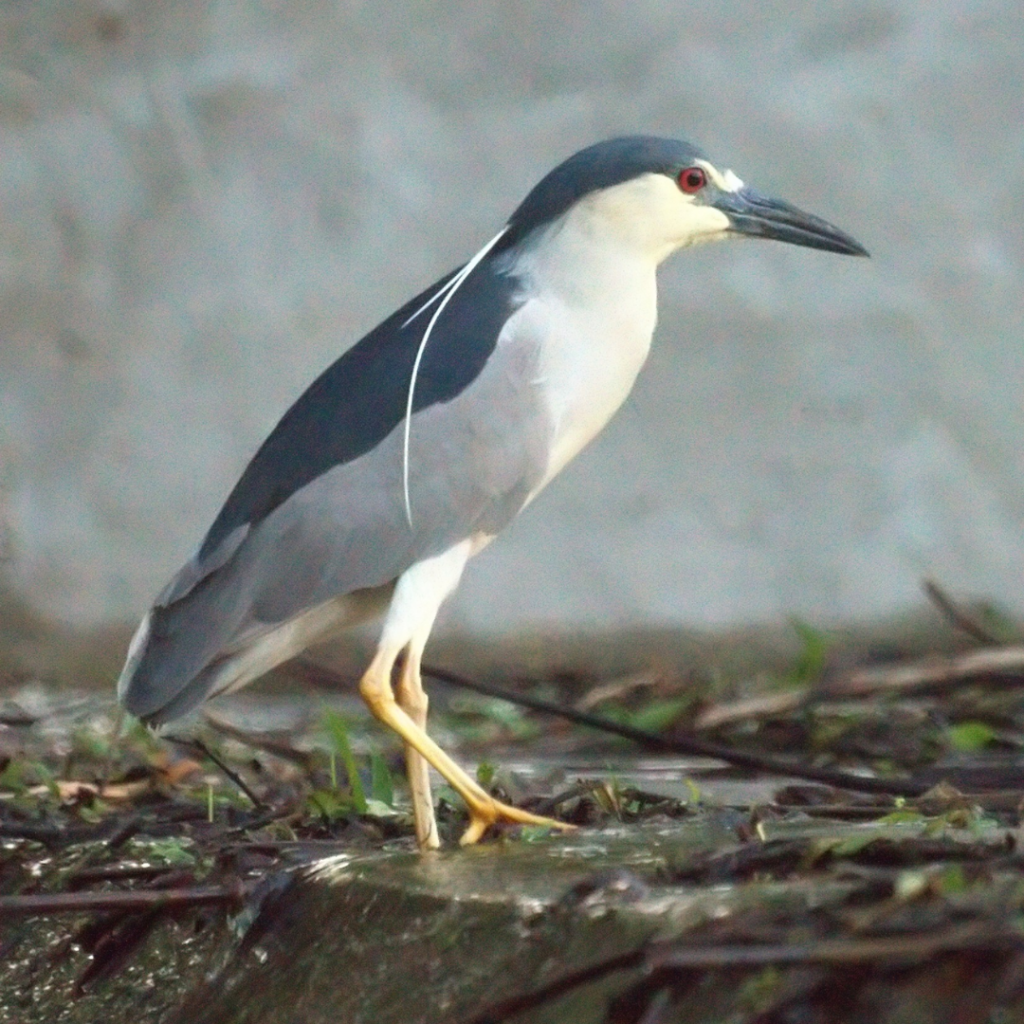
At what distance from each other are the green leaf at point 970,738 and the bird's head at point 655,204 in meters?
A: 0.98

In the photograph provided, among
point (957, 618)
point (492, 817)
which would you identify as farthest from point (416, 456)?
point (957, 618)

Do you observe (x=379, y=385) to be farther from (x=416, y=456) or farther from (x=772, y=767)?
(x=772, y=767)

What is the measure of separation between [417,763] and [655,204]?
1.07 m

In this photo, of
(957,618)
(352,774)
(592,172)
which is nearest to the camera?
(352,774)

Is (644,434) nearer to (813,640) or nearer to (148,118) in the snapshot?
(813,640)

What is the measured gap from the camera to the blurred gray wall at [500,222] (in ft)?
17.9

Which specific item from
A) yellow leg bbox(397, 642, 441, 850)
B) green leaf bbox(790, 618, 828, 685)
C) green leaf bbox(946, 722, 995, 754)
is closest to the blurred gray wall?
green leaf bbox(790, 618, 828, 685)

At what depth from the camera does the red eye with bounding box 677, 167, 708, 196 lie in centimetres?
372

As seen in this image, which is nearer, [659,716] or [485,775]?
[485,775]

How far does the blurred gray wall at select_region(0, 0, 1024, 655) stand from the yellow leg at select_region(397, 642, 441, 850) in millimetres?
2090

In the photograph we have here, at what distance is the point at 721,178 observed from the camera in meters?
3.78

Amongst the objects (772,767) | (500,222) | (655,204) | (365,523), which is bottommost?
(772,767)

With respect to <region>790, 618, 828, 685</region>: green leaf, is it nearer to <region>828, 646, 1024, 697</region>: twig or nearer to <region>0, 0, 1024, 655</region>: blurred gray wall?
<region>828, 646, 1024, 697</region>: twig

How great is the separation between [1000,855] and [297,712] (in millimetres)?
3339
